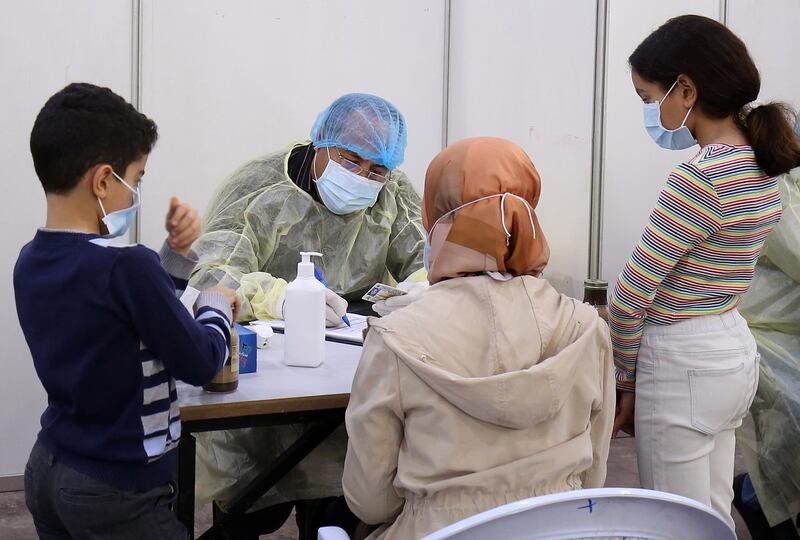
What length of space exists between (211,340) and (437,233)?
392 mm

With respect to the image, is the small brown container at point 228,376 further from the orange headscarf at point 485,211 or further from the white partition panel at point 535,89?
the white partition panel at point 535,89

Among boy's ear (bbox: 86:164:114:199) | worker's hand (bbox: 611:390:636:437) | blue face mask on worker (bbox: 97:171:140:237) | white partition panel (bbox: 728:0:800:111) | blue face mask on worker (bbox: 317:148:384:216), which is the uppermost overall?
white partition panel (bbox: 728:0:800:111)

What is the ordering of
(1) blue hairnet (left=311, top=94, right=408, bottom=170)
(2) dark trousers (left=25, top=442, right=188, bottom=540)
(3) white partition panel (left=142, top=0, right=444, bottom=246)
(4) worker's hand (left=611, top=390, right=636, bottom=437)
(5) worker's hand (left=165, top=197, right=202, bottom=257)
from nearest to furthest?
(2) dark trousers (left=25, top=442, right=188, bottom=540) < (5) worker's hand (left=165, top=197, right=202, bottom=257) < (4) worker's hand (left=611, top=390, right=636, bottom=437) < (1) blue hairnet (left=311, top=94, right=408, bottom=170) < (3) white partition panel (left=142, top=0, right=444, bottom=246)

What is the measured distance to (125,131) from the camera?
4.23ft

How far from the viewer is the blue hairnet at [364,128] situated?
8.01 ft

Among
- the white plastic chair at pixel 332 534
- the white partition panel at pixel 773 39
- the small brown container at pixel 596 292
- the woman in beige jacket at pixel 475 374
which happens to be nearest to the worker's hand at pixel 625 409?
the woman in beige jacket at pixel 475 374

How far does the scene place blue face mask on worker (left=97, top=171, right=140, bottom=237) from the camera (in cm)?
127

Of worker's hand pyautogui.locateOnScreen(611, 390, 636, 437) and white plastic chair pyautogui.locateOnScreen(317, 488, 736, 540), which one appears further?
worker's hand pyautogui.locateOnScreen(611, 390, 636, 437)

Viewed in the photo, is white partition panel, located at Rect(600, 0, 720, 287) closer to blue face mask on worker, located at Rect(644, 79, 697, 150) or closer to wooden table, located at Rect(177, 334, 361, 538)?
blue face mask on worker, located at Rect(644, 79, 697, 150)

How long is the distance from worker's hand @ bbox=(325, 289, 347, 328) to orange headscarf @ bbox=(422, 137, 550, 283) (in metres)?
0.72

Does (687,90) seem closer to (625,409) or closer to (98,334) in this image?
(625,409)

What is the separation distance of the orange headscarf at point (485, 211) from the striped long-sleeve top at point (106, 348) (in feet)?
1.36

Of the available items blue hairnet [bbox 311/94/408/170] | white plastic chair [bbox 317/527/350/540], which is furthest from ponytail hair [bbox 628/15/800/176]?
white plastic chair [bbox 317/527/350/540]

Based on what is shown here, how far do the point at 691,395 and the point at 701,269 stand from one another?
0.79 feet
